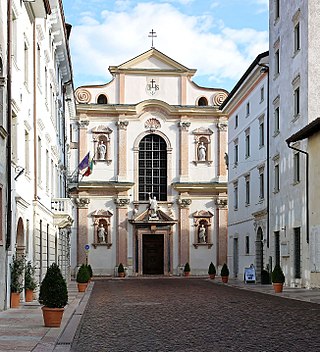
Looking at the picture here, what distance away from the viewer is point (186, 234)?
55.7m

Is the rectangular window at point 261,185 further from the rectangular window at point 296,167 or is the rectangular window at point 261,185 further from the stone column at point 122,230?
the stone column at point 122,230

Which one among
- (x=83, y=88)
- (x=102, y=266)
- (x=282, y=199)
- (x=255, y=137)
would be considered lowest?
(x=102, y=266)

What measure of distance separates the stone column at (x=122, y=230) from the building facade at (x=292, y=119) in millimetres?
19624

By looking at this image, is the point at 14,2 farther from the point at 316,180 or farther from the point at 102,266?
the point at 102,266

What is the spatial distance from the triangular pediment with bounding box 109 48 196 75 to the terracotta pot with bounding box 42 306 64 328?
4245 centimetres

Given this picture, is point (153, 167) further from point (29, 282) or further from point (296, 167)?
point (29, 282)

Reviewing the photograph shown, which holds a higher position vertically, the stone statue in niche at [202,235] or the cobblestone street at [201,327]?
the stone statue in niche at [202,235]

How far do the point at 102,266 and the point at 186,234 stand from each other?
6.58 metres

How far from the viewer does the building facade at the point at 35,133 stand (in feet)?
66.7

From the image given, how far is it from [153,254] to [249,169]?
15.8 metres

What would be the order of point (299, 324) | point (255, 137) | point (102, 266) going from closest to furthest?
1. point (299, 324)
2. point (255, 137)
3. point (102, 266)

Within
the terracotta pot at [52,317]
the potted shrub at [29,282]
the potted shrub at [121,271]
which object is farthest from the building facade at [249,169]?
the terracotta pot at [52,317]

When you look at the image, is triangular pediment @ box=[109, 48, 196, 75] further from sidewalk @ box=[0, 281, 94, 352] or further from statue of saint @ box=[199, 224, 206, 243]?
sidewalk @ box=[0, 281, 94, 352]

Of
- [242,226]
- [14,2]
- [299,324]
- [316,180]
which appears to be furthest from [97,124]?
[299,324]
